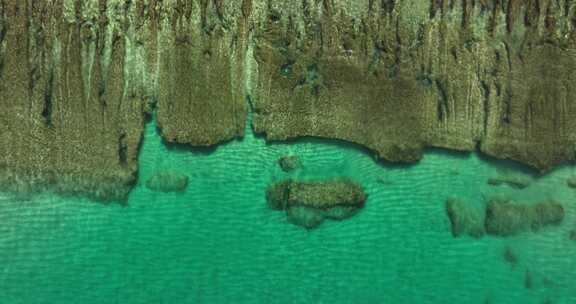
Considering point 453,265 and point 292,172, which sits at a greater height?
point 292,172

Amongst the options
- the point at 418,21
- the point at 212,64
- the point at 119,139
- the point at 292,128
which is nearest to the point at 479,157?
the point at 418,21

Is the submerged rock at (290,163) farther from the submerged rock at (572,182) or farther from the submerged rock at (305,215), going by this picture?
the submerged rock at (572,182)

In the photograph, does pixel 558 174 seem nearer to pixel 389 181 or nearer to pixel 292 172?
pixel 389 181

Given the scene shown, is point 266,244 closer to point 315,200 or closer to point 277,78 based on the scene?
point 315,200

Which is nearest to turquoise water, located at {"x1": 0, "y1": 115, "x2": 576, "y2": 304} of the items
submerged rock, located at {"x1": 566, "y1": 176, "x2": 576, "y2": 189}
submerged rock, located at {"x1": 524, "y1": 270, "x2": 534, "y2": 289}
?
submerged rock, located at {"x1": 524, "y1": 270, "x2": 534, "y2": 289}

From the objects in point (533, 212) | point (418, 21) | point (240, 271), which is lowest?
point (240, 271)

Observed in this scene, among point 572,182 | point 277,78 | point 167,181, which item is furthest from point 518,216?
point 167,181
